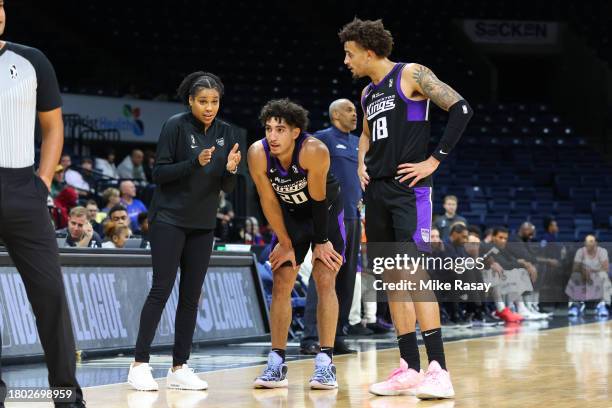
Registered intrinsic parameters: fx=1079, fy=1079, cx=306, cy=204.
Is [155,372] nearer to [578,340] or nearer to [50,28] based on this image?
[578,340]

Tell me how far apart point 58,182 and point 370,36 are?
27.4ft

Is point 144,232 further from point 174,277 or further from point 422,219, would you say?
point 422,219

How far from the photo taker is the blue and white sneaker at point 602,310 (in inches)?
575

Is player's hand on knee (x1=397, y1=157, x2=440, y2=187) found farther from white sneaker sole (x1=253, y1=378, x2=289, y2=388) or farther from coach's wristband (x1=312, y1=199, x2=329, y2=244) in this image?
white sneaker sole (x1=253, y1=378, x2=289, y2=388)

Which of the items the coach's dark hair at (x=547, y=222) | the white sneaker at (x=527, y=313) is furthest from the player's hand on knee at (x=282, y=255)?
the coach's dark hair at (x=547, y=222)

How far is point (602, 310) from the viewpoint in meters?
14.7

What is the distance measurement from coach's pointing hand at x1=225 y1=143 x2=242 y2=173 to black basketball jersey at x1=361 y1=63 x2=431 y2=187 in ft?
2.50

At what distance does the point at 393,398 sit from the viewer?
5.55m

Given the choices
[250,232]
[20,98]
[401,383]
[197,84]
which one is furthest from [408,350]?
[250,232]

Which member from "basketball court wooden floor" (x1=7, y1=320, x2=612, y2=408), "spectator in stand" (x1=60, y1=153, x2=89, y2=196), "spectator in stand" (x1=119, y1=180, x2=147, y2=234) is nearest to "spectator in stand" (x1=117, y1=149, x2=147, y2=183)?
"spectator in stand" (x1=60, y1=153, x2=89, y2=196)

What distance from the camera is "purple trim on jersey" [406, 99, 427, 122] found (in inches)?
225

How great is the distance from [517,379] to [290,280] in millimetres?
1492

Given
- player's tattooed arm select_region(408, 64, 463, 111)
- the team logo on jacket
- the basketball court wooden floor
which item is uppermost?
player's tattooed arm select_region(408, 64, 463, 111)

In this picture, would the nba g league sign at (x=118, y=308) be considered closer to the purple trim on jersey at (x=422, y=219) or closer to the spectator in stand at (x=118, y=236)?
the spectator in stand at (x=118, y=236)
